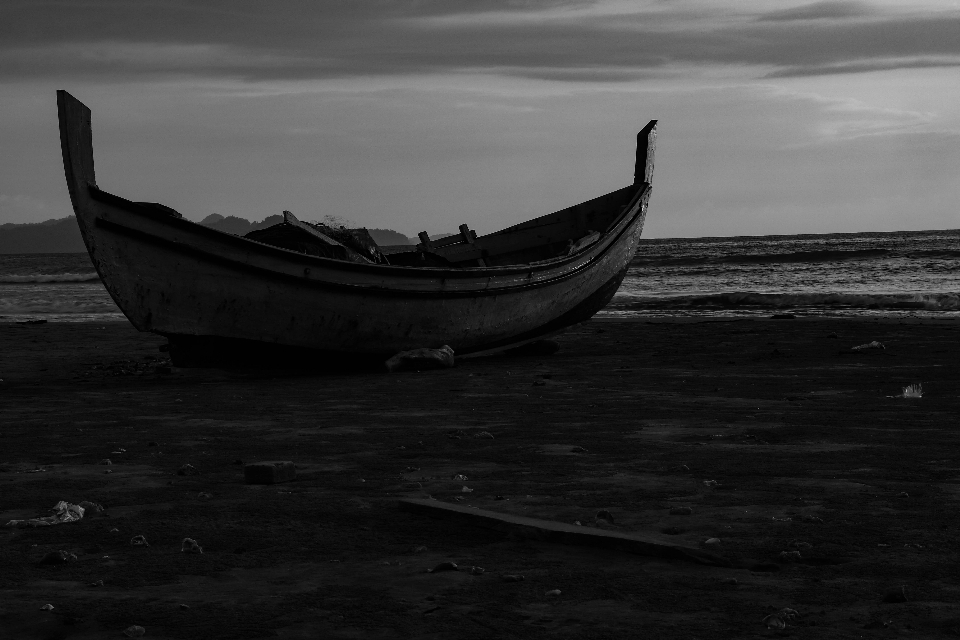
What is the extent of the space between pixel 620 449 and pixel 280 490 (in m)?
2.17

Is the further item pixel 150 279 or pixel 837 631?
pixel 150 279

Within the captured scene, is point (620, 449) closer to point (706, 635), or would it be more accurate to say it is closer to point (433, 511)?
point (433, 511)

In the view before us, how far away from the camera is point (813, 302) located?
2533cm

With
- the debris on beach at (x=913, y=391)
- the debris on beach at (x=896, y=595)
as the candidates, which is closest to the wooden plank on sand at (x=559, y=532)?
the debris on beach at (x=896, y=595)

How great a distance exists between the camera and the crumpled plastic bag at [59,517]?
4.57m

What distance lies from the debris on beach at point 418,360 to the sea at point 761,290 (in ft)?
37.4

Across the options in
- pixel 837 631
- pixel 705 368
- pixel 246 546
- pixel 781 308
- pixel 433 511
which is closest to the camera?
pixel 837 631

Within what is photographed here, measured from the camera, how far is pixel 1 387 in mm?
10531

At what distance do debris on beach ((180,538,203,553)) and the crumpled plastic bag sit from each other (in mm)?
→ 781

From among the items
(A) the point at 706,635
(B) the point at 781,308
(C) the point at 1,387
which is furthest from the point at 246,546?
(B) the point at 781,308

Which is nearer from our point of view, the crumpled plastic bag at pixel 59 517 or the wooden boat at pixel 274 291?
the crumpled plastic bag at pixel 59 517

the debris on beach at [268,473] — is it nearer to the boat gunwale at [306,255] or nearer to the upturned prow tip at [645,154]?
the boat gunwale at [306,255]

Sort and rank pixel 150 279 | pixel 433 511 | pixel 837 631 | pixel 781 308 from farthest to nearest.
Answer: pixel 781 308, pixel 150 279, pixel 433 511, pixel 837 631

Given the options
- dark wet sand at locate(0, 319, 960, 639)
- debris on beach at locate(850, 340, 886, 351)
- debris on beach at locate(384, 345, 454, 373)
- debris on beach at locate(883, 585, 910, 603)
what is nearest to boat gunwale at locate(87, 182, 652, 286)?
debris on beach at locate(384, 345, 454, 373)
